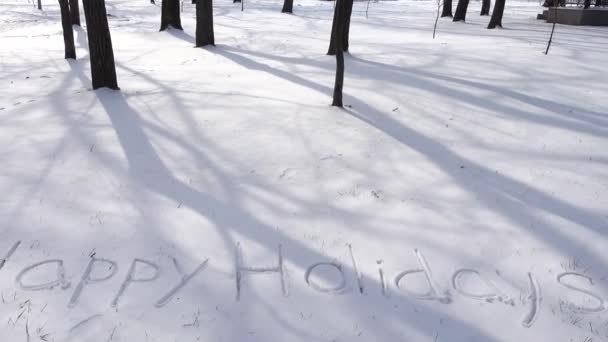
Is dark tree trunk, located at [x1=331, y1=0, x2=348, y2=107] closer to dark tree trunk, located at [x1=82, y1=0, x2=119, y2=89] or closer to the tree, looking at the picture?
the tree

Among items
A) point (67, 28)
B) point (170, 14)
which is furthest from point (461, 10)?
point (67, 28)

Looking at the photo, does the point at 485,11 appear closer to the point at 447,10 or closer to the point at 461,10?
the point at 447,10

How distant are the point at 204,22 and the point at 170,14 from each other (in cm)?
379

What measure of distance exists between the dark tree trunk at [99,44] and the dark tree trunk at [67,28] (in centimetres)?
216

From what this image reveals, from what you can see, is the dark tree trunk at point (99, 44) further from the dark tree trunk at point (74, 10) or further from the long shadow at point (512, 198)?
the dark tree trunk at point (74, 10)

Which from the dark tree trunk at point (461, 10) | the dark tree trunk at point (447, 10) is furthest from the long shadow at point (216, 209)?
the dark tree trunk at point (447, 10)

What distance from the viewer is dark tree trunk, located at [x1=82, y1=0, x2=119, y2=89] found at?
6.91 m

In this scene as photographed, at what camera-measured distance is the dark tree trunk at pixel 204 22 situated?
1119 cm

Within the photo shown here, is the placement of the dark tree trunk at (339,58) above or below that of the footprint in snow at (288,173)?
above

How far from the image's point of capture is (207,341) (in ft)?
8.79

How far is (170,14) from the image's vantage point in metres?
14.4

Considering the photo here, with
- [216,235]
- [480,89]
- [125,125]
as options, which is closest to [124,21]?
[125,125]

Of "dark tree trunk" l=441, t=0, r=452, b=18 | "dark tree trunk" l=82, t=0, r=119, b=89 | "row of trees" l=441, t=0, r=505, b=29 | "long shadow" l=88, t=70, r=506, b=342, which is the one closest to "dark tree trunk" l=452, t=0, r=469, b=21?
"row of trees" l=441, t=0, r=505, b=29

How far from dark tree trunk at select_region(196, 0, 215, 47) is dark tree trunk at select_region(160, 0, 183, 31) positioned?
11.8ft
